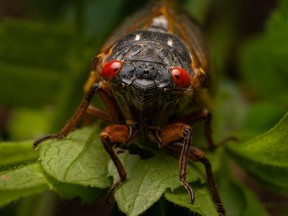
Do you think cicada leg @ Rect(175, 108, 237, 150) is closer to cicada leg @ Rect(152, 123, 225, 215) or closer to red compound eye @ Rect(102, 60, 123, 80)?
cicada leg @ Rect(152, 123, 225, 215)

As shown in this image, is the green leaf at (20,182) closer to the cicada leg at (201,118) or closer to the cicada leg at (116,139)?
the cicada leg at (116,139)

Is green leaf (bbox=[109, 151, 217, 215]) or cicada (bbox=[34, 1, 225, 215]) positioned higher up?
cicada (bbox=[34, 1, 225, 215])

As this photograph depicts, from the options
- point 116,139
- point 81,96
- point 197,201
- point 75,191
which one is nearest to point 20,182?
point 75,191

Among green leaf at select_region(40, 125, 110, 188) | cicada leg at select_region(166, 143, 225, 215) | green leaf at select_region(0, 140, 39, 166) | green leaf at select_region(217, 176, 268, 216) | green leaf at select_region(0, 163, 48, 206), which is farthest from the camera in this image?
green leaf at select_region(217, 176, 268, 216)

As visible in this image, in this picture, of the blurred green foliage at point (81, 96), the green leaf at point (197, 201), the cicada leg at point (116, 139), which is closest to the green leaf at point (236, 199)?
the blurred green foliage at point (81, 96)

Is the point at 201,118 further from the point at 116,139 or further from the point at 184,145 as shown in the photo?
the point at 116,139

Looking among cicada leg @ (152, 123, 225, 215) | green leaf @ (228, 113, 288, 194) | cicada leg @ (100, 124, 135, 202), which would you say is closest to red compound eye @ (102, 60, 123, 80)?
cicada leg @ (100, 124, 135, 202)
